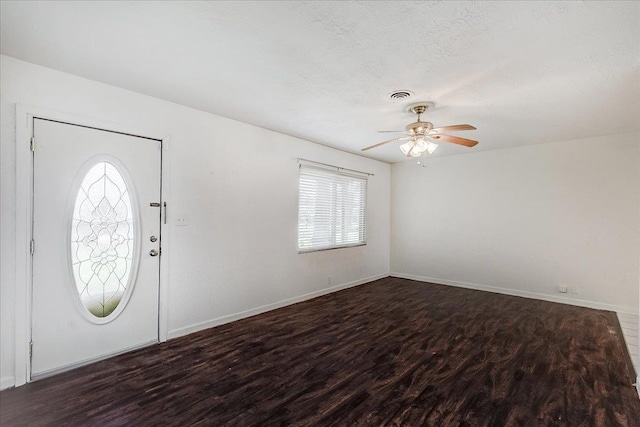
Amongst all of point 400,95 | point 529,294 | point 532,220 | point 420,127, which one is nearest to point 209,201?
point 400,95

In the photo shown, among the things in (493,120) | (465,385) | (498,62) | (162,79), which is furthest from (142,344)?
(493,120)

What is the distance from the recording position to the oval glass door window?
8.79ft

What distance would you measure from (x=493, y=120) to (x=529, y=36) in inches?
75.3

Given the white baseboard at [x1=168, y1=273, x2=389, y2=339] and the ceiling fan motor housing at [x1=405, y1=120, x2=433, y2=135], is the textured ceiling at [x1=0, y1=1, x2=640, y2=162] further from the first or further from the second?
the white baseboard at [x1=168, y1=273, x2=389, y2=339]

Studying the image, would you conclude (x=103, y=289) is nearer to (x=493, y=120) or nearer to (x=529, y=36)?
(x=529, y=36)

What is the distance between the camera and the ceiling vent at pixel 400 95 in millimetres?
2895

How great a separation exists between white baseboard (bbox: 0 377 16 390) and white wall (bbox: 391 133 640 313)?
6.00 meters

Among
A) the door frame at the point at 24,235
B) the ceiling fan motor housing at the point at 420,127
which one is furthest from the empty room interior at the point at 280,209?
the ceiling fan motor housing at the point at 420,127

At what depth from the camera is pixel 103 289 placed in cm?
280

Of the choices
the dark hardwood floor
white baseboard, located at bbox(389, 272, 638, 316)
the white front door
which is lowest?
the dark hardwood floor

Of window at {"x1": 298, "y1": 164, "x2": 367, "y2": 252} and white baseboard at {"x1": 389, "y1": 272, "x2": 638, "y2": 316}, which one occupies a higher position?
window at {"x1": 298, "y1": 164, "x2": 367, "y2": 252}

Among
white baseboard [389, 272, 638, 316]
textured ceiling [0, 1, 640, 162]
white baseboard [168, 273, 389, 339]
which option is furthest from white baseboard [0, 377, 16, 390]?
white baseboard [389, 272, 638, 316]

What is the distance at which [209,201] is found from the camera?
358 centimetres

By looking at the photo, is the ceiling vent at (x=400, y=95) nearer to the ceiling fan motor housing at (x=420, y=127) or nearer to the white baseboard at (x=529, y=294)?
the ceiling fan motor housing at (x=420, y=127)
